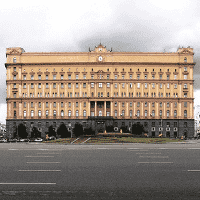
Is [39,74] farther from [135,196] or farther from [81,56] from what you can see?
[135,196]

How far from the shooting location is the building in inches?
4466

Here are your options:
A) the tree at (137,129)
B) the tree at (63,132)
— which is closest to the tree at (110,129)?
the tree at (137,129)

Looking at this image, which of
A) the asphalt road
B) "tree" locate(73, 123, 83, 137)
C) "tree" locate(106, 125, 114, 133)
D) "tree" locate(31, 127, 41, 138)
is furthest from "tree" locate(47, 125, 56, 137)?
the asphalt road

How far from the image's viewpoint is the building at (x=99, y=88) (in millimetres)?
113438

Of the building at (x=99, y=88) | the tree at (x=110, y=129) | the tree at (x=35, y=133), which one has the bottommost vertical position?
the tree at (x=35, y=133)

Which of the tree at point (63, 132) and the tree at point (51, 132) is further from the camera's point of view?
the tree at point (51, 132)

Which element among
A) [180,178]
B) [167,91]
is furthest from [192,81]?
[180,178]

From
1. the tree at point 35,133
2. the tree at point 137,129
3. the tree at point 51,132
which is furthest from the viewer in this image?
the tree at point 51,132

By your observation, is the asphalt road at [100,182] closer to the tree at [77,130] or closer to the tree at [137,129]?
the tree at [77,130]

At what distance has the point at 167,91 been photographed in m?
114

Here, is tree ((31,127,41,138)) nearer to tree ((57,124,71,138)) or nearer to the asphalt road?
tree ((57,124,71,138))

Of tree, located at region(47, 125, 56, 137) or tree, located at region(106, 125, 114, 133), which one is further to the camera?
tree, located at region(47, 125, 56, 137)

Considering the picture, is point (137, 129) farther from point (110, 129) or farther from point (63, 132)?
point (63, 132)

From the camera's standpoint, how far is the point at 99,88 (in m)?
115
